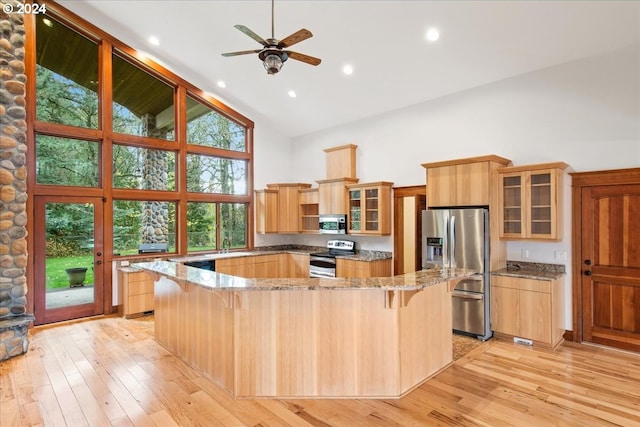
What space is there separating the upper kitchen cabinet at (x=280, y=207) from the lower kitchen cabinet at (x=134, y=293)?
2475mm

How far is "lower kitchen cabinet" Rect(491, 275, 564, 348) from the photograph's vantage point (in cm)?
421

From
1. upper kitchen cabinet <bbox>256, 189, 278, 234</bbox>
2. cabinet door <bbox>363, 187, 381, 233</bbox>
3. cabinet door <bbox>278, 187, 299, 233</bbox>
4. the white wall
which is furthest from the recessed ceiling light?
upper kitchen cabinet <bbox>256, 189, 278, 234</bbox>

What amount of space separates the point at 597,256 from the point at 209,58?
621 centimetres

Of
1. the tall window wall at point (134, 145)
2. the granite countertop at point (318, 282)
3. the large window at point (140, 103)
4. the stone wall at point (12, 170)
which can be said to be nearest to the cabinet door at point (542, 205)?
the granite countertop at point (318, 282)

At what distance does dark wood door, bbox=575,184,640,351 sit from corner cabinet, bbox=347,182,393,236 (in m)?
2.70

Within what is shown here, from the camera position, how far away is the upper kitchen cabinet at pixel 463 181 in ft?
15.2

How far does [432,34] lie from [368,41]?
801 mm

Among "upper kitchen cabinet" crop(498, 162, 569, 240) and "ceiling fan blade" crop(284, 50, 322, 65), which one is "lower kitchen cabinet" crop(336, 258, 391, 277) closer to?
"upper kitchen cabinet" crop(498, 162, 569, 240)

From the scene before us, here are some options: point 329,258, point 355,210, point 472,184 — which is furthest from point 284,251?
point 472,184

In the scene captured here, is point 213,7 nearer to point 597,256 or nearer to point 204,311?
point 204,311

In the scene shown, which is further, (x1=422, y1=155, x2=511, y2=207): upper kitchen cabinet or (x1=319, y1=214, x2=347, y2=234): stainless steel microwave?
(x1=319, y1=214, x2=347, y2=234): stainless steel microwave

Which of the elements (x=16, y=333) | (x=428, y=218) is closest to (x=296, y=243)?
(x=428, y=218)

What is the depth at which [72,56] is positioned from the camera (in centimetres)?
566

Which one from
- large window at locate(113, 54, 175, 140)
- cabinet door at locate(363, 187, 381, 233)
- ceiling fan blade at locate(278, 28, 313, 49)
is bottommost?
cabinet door at locate(363, 187, 381, 233)
